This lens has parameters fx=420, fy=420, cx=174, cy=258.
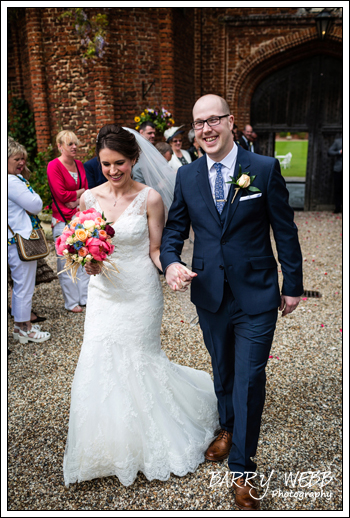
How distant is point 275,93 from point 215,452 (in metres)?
11.6

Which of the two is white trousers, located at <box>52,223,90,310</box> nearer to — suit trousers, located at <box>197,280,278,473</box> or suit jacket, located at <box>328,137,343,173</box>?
suit trousers, located at <box>197,280,278,473</box>

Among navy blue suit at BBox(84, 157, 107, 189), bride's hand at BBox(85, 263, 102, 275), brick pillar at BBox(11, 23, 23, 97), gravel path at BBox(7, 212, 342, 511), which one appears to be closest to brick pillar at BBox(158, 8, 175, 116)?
brick pillar at BBox(11, 23, 23, 97)

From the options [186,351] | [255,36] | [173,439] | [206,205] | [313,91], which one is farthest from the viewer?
[313,91]

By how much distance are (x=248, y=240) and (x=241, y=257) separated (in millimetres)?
112

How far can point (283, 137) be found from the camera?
1332cm

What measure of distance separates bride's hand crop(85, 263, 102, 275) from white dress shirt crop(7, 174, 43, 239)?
7.52 feet

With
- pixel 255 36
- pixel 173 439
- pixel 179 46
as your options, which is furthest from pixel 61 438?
pixel 255 36

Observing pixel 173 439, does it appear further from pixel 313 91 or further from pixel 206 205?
pixel 313 91

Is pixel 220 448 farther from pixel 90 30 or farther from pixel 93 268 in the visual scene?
pixel 90 30

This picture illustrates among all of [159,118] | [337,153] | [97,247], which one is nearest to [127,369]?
[97,247]

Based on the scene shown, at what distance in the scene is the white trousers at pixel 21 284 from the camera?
189 inches

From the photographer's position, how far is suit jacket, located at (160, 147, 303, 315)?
8.27ft

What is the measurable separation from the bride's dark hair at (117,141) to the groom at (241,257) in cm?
47

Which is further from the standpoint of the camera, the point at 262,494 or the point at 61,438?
the point at 61,438
